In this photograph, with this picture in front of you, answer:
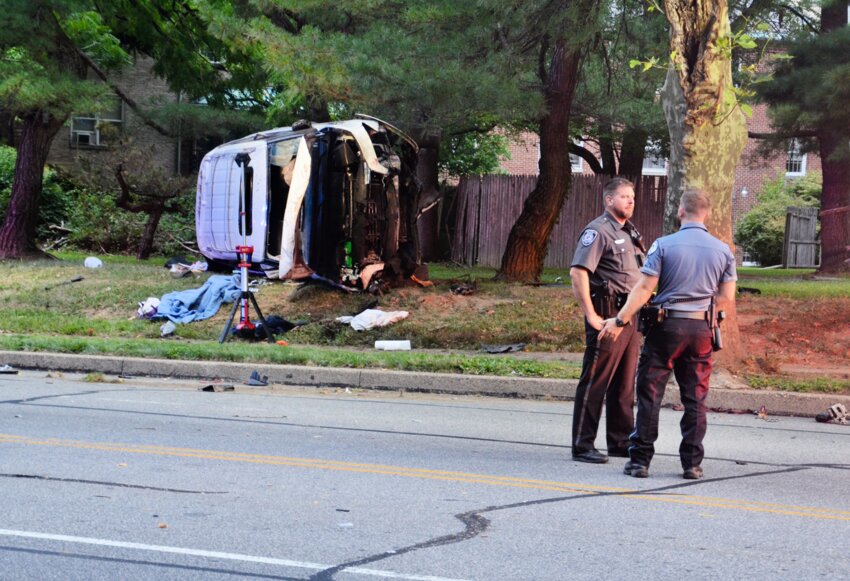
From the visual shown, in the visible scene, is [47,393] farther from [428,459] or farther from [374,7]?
[374,7]

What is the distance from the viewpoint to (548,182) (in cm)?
1858

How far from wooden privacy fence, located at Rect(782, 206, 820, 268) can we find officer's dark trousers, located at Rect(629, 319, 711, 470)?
26.5 meters

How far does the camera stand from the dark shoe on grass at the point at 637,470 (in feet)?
23.5

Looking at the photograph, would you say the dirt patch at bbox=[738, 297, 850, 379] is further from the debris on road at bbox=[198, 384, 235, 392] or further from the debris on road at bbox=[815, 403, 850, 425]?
the debris on road at bbox=[198, 384, 235, 392]

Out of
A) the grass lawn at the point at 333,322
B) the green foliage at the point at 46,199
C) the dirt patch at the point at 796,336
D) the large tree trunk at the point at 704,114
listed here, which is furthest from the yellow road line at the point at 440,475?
the green foliage at the point at 46,199

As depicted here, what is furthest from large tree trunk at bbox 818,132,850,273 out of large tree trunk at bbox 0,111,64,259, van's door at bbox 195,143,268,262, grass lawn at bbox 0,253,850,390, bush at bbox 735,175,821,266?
large tree trunk at bbox 0,111,64,259

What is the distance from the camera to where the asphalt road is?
5035 mm

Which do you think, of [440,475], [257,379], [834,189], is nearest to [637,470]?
[440,475]

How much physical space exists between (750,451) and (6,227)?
18052mm

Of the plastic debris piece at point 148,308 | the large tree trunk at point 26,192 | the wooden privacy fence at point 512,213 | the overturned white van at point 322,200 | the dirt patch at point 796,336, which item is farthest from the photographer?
the wooden privacy fence at point 512,213

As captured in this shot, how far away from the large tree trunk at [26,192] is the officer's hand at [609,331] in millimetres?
17445

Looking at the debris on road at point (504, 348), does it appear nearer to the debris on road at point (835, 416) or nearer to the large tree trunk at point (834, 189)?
the debris on road at point (835, 416)

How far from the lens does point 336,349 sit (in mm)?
14008

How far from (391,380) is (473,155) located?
26901 millimetres
